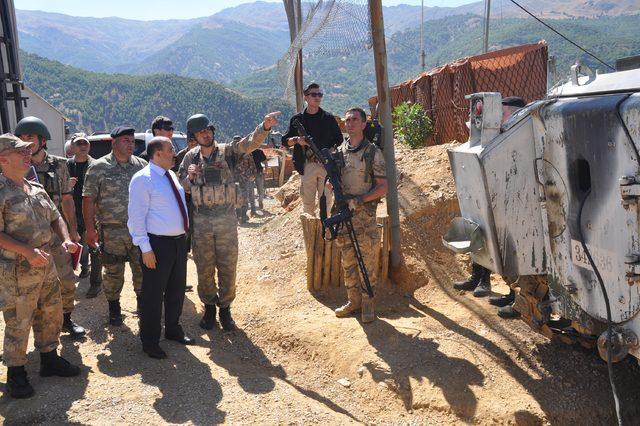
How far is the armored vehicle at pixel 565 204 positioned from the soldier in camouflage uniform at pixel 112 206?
2.89 meters

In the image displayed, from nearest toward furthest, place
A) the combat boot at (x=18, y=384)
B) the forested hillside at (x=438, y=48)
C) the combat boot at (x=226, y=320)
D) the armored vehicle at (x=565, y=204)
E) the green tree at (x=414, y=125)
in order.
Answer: the armored vehicle at (x=565, y=204) < the combat boot at (x=18, y=384) < the combat boot at (x=226, y=320) < the green tree at (x=414, y=125) < the forested hillside at (x=438, y=48)

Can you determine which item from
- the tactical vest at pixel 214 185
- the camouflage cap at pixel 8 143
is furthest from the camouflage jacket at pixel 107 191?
the camouflage cap at pixel 8 143

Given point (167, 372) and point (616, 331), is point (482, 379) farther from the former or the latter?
point (167, 372)

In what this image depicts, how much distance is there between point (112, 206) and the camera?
5.14 metres

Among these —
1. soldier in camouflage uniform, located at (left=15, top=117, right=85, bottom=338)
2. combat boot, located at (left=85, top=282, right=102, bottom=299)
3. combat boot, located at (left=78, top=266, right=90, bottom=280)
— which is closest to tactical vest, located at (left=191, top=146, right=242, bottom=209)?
soldier in camouflage uniform, located at (left=15, top=117, right=85, bottom=338)

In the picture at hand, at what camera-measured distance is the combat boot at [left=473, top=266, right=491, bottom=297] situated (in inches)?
211

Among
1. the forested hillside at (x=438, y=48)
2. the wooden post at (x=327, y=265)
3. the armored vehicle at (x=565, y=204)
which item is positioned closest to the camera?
the armored vehicle at (x=565, y=204)

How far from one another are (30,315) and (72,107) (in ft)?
218

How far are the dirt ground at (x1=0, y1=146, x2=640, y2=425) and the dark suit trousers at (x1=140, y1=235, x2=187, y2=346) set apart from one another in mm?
253

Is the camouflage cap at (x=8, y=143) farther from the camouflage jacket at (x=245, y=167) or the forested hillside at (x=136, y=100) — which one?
the forested hillside at (x=136, y=100)

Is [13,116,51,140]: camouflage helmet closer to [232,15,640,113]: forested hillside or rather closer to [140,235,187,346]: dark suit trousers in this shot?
[140,235,187,346]: dark suit trousers

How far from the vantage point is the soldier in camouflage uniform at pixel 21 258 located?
3.75m

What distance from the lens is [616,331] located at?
297 centimetres

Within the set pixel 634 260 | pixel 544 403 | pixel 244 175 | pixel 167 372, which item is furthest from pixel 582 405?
pixel 244 175
